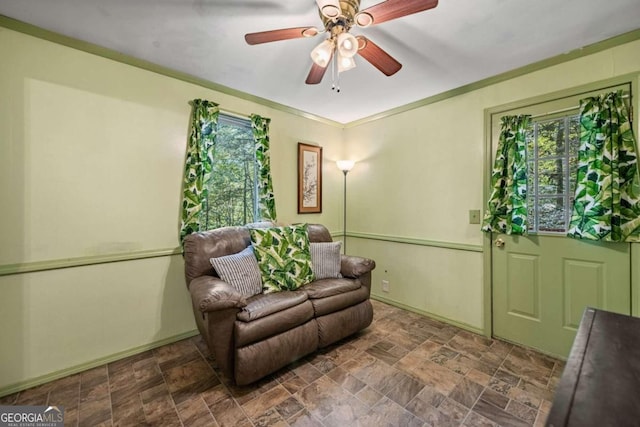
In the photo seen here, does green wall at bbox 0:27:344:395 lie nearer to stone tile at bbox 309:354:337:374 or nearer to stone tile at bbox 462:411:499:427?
stone tile at bbox 309:354:337:374

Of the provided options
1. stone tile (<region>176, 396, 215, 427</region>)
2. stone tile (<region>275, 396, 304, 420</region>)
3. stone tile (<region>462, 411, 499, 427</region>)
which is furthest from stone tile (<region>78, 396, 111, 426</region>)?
stone tile (<region>462, 411, 499, 427</region>)

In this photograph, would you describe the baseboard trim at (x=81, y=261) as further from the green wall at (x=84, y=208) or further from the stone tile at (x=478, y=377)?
the stone tile at (x=478, y=377)

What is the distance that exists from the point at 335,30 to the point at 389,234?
2386 mm

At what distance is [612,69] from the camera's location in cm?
191

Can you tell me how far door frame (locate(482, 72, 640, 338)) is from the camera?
184cm

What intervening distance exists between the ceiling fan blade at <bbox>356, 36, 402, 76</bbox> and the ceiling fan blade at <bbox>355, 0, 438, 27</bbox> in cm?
17

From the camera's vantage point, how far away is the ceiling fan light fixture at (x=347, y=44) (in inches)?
55.5

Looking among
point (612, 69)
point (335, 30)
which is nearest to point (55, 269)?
point (335, 30)

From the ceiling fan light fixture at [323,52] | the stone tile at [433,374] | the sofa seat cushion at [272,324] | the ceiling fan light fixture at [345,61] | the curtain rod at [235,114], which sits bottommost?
the stone tile at [433,374]

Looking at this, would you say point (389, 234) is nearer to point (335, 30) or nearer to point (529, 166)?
point (529, 166)

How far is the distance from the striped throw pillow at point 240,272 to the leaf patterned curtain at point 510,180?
2.15 m

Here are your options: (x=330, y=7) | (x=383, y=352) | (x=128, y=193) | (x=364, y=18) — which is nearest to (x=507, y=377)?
(x=383, y=352)

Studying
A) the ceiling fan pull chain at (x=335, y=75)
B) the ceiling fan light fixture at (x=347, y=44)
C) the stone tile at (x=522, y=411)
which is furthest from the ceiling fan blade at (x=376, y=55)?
the stone tile at (x=522, y=411)

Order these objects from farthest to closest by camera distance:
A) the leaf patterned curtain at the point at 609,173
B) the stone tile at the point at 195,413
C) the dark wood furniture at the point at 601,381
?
the leaf patterned curtain at the point at 609,173 → the stone tile at the point at 195,413 → the dark wood furniture at the point at 601,381
